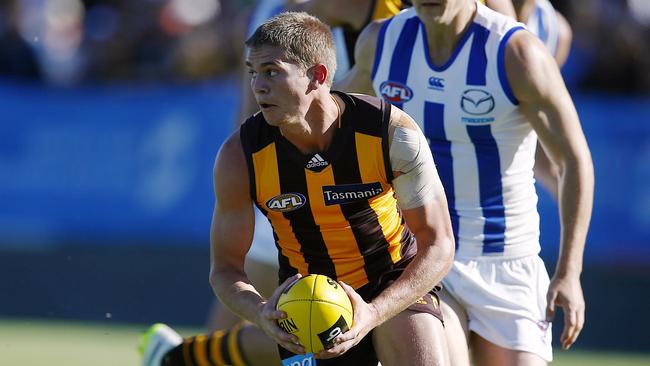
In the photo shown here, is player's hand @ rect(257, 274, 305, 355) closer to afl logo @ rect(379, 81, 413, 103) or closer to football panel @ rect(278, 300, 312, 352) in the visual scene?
football panel @ rect(278, 300, 312, 352)

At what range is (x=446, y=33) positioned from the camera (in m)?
5.63

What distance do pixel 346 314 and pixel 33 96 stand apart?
9.08 meters

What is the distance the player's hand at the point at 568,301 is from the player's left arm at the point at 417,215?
2.29 feet

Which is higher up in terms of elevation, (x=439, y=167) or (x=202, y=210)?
(x=439, y=167)

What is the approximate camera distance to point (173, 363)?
690 cm

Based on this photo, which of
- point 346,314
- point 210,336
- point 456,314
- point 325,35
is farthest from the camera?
point 210,336

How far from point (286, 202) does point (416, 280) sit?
0.63 metres

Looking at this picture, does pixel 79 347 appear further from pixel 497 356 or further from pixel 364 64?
pixel 497 356

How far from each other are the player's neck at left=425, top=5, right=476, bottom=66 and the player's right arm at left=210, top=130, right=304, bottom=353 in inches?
49.0

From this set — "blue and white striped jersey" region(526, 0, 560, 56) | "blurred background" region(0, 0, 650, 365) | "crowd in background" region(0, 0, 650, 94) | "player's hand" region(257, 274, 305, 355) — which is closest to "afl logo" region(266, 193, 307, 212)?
"player's hand" region(257, 274, 305, 355)

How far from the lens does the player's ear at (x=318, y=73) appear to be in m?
4.73

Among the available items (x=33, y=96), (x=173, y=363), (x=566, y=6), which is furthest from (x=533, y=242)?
(x=33, y=96)

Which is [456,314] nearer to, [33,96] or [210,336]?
[210,336]

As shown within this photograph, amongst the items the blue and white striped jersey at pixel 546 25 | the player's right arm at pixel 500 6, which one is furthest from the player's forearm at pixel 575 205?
the blue and white striped jersey at pixel 546 25
